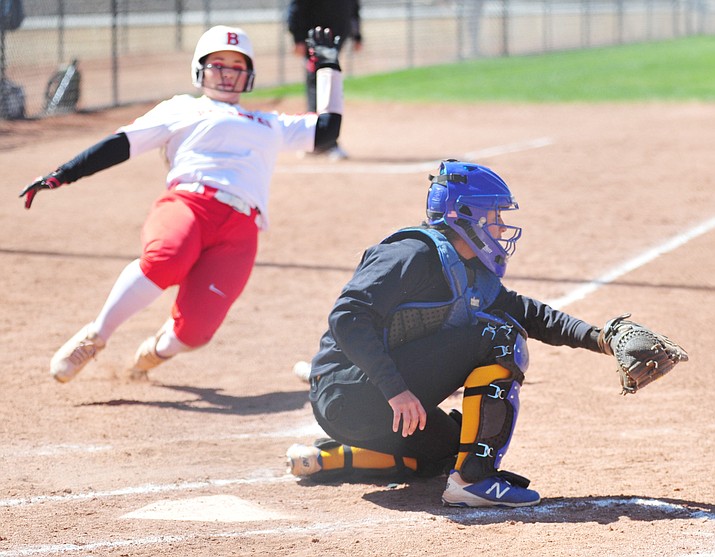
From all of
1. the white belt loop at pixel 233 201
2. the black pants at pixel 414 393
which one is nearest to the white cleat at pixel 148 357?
the white belt loop at pixel 233 201

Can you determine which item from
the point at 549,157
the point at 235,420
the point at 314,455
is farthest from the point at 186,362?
the point at 549,157

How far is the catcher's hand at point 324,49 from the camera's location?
20.0 ft

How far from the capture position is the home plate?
13.3 ft

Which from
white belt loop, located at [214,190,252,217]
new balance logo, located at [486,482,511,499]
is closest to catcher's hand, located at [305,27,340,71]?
white belt loop, located at [214,190,252,217]

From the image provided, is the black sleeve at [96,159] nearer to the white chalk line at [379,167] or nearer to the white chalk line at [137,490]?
the white chalk line at [137,490]

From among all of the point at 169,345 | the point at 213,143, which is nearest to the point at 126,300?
the point at 169,345

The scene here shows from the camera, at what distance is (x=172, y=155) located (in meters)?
5.87

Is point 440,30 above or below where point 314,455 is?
above

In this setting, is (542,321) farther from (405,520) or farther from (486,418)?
(405,520)

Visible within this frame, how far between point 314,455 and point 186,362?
7.06ft

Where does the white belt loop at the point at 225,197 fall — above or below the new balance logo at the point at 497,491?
above

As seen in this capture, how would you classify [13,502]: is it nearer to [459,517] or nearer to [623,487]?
[459,517]

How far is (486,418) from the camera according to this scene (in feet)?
13.4

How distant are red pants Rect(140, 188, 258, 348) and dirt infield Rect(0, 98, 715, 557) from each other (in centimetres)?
44
